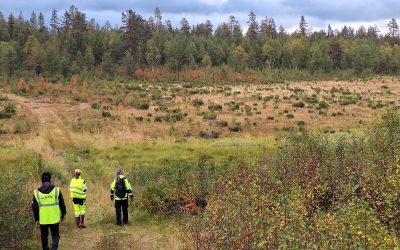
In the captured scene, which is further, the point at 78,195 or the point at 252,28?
the point at 252,28

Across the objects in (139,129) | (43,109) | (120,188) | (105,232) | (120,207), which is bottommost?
(105,232)

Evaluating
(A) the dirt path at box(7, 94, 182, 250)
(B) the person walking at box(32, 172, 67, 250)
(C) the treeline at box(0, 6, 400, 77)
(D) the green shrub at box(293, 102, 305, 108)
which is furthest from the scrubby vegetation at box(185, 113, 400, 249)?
(C) the treeline at box(0, 6, 400, 77)

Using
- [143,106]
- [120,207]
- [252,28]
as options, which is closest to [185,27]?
[252,28]

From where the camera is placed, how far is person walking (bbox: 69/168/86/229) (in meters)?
13.4

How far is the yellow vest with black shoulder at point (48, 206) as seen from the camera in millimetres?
10234

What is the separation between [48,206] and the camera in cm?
1028

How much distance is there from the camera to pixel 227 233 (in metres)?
8.52

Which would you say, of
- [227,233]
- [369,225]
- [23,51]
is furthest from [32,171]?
[23,51]

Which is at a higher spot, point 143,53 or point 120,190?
point 143,53

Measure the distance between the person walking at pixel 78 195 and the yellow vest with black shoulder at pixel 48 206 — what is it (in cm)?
300

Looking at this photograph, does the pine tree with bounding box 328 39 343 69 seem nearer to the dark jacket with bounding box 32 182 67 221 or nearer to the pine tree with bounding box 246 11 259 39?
the pine tree with bounding box 246 11 259 39

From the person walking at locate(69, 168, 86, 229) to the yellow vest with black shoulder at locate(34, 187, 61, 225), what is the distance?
2995 millimetres

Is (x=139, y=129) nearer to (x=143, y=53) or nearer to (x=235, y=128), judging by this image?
(x=235, y=128)

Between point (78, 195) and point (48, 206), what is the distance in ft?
10.5
